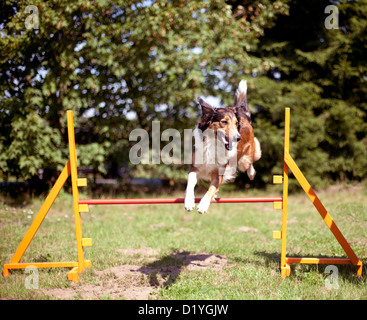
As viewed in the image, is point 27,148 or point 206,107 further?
point 27,148

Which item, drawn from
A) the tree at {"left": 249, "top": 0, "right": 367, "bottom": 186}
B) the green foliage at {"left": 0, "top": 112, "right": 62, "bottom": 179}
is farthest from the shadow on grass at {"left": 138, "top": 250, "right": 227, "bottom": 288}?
the tree at {"left": 249, "top": 0, "right": 367, "bottom": 186}

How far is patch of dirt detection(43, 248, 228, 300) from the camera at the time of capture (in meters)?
3.16

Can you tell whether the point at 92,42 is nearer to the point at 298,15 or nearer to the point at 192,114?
the point at 192,114

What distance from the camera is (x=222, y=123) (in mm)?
3473

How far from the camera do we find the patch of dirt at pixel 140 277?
10.4 ft

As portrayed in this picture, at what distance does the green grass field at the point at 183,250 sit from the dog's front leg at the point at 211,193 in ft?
2.63

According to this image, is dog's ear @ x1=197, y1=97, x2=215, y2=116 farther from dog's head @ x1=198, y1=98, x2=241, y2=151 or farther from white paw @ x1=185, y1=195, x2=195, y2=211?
white paw @ x1=185, y1=195, x2=195, y2=211

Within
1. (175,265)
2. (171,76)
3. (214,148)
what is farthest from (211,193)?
(171,76)

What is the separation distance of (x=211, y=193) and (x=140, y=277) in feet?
4.05

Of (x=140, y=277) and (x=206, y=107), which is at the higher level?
(x=206, y=107)

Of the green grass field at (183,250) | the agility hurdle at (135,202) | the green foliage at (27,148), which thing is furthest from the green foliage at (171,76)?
the agility hurdle at (135,202)

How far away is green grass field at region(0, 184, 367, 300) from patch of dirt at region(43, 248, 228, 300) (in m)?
0.01

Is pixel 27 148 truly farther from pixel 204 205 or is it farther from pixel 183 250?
pixel 204 205

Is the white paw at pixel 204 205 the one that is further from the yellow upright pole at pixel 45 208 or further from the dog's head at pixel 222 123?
the yellow upright pole at pixel 45 208
